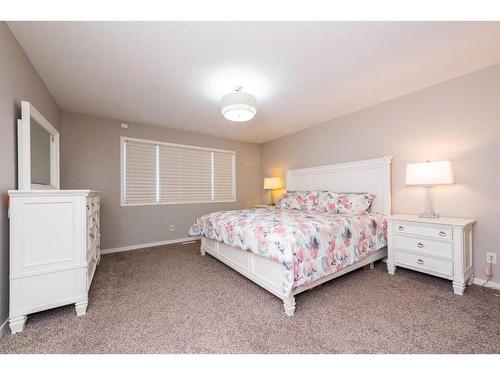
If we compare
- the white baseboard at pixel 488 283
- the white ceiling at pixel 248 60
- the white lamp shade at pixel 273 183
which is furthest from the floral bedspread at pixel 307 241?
the white lamp shade at pixel 273 183

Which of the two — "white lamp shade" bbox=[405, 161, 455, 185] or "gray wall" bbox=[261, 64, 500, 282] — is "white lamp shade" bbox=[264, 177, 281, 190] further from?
"white lamp shade" bbox=[405, 161, 455, 185]

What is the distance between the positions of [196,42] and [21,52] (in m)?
1.56

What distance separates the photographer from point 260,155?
535 cm

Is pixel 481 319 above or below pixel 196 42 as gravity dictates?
below

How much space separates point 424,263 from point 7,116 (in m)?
4.02

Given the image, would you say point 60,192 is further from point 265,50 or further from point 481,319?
point 481,319

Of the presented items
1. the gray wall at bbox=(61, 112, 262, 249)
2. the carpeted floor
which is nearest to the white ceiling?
the gray wall at bbox=(61, 112, 262, 249)

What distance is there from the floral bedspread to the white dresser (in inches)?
54.8

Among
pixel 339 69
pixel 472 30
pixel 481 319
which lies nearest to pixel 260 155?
pixel 339 69

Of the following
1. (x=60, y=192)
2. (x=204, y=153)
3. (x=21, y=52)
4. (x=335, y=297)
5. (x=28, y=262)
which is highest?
(x=21, y=52)

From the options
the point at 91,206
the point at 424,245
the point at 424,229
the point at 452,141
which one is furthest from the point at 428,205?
the point at 91,206

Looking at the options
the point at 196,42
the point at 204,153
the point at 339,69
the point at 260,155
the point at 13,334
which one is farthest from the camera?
the point at 260,155

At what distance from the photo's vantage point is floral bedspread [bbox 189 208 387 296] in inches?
67.2
